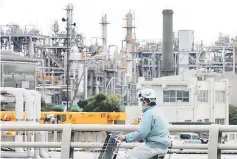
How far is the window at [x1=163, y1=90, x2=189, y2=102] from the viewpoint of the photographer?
6444cm

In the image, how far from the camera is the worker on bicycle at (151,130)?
7.25 metres

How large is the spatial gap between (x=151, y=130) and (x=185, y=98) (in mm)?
58087

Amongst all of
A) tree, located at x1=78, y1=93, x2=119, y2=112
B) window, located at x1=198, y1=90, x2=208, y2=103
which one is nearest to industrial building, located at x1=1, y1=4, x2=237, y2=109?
tree, located at x1=78, y1=93, x2=119, y2=112

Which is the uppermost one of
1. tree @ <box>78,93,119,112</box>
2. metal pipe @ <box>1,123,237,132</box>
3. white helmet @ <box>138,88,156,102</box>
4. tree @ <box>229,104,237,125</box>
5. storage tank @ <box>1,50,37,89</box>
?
white helmet @ <box>138,88,156,102</box>

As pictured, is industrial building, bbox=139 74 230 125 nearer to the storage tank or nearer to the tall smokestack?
the storage tank

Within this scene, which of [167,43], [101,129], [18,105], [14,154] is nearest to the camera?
[101,129]

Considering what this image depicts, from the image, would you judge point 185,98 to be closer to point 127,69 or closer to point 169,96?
point 169,96

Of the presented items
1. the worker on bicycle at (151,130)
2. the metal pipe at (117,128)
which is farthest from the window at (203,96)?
the worker on bicycle at (151,130)

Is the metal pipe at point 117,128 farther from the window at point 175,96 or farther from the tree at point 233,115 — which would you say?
the tree at point 233,115

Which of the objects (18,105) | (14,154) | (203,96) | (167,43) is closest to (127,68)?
(167,43)

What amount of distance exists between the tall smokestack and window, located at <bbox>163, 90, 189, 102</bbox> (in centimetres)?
1833

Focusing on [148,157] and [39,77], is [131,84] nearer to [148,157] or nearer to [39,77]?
[39,77]

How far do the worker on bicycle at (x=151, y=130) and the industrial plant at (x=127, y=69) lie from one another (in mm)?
33777

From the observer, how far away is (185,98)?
65.1 metres
